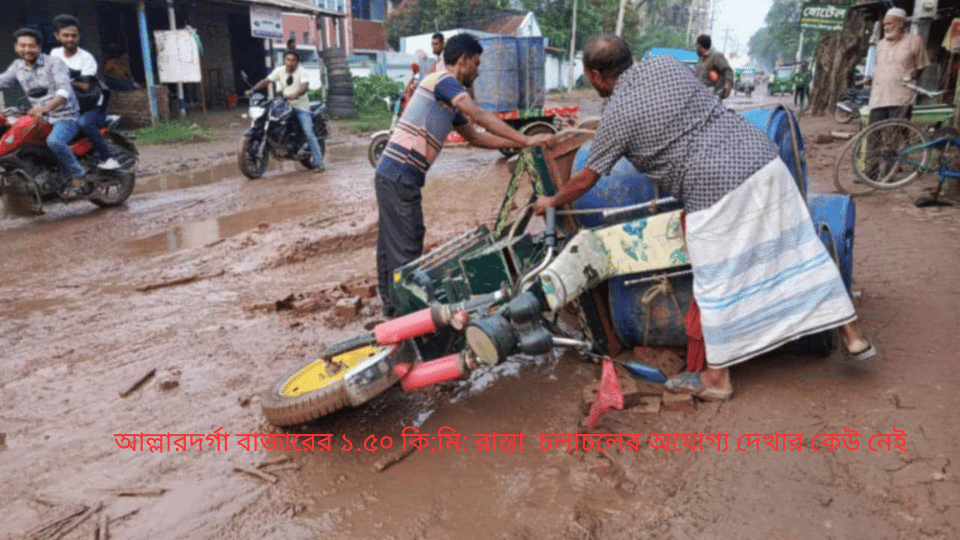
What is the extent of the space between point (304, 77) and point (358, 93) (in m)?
14.2

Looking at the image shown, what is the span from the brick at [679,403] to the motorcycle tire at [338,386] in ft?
3.74

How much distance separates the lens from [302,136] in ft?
33.4

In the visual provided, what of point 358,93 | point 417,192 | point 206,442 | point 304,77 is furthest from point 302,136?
point 358,93

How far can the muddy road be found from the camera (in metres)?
2.27

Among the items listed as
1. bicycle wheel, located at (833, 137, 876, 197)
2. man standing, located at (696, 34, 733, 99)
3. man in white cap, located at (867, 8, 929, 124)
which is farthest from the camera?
man standing, located at (696, 34, 733, 99)

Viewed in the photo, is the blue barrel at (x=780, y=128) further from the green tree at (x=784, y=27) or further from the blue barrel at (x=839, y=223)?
the green tree at (x=784, y=27)

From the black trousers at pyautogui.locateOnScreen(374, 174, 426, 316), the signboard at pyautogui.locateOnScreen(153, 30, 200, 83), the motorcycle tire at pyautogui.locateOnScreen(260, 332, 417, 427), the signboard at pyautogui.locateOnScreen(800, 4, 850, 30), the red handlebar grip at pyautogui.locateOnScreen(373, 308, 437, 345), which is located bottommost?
the motorcycle tire at pyautogui.locateOnScreen(260, 332, 417, 427)

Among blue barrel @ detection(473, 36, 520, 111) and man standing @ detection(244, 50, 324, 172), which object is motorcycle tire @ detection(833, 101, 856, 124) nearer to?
blue barrel @ detection(473, 36, 520, 111)

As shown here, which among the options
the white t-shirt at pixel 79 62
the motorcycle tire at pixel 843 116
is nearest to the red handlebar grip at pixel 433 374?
the white t-shirt at pixel 79 62

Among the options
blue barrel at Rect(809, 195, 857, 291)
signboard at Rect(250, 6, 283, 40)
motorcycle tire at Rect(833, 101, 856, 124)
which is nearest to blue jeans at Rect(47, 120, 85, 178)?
blue barrel at Rect(809, 195, 857, 291)

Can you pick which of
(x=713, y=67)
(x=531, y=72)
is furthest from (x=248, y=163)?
(x=713, y=67)

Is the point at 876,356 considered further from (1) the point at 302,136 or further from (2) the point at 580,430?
(1) the point at 302,136

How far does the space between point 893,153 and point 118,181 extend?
28.0ft

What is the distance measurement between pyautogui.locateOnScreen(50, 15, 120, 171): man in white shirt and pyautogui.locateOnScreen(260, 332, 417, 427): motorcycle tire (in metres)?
5.86
